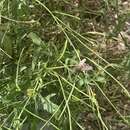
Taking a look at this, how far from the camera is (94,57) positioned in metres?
1.68

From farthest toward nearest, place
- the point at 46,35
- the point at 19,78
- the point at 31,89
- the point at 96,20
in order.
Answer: the point at 96,20
the point at 46,35
the point at 19,78
the point at 31,89

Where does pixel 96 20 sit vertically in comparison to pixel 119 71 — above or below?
above

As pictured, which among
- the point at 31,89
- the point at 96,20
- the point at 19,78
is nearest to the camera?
the point at 31,89

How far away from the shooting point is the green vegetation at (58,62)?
1.43m

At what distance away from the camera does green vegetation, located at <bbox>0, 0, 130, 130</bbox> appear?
1.43 metres

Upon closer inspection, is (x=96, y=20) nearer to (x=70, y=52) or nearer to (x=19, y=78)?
(x=70, y=52)

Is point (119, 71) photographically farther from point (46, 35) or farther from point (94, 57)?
point (46, 35)

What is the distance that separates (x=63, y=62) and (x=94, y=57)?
189mm

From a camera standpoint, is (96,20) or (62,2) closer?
(62,2)

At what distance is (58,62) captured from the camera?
4.93ft

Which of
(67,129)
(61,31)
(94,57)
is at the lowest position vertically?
(67,129)

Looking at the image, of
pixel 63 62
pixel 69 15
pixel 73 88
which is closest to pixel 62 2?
pixel 69 15

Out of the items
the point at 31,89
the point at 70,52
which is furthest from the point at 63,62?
the point at 31,89

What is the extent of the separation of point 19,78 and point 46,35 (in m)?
0.19
